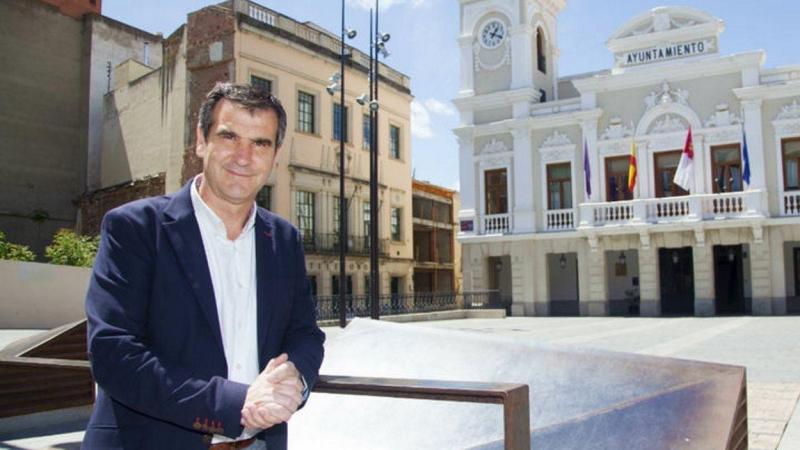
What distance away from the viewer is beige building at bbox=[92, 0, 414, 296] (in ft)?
80.0

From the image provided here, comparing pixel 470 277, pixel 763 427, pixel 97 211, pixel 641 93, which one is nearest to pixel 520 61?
pixel 641 93

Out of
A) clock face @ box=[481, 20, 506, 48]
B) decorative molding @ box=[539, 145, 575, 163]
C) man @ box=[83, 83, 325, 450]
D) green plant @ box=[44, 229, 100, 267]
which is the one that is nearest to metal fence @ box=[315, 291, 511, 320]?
decorative molding @ box=[539, 145, 575, 163]

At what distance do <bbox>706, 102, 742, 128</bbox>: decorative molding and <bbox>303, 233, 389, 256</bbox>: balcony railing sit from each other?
13.1 m

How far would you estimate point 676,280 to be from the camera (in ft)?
83.4

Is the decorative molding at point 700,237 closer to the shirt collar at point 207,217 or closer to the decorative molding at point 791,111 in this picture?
the decorative molding at point 791,111

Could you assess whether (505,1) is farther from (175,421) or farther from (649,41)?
(175,421)

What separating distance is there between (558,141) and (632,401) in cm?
2403

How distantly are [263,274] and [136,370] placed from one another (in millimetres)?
458

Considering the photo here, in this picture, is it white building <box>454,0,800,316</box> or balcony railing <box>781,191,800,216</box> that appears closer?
balcony railing <box>781,191,800,216</box>

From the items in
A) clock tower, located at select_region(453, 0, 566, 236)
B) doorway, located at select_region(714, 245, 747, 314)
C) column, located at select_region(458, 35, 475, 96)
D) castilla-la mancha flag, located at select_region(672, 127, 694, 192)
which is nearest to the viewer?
castilla-la mancha flag, located at select_region(672, 127, 694, 192)

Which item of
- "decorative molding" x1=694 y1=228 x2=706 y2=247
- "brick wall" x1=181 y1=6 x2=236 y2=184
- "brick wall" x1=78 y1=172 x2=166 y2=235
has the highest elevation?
"brick wall" x1=181 y1=6 x2=236 y2=184

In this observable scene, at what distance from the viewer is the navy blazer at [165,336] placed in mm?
1610

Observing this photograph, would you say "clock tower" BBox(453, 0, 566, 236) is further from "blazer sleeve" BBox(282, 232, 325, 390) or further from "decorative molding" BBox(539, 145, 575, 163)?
"blazer sleeve" BBox(282, 232, 325, 390)

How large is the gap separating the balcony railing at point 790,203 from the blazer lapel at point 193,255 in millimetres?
23754
